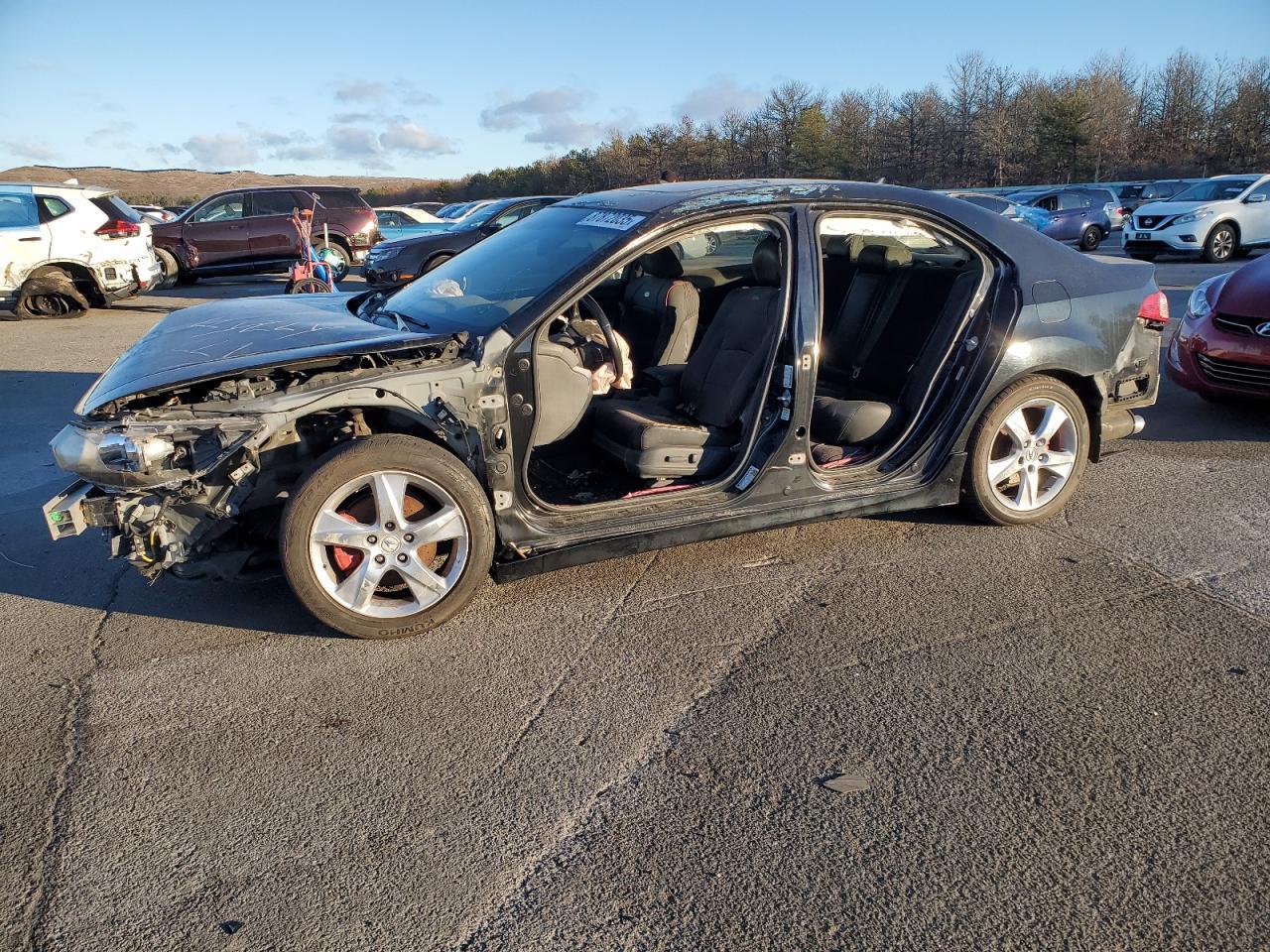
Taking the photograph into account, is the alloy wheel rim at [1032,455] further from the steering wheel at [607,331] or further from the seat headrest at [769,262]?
the steering wheel at [607,331]

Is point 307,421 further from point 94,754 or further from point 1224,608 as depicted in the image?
point 1224,608

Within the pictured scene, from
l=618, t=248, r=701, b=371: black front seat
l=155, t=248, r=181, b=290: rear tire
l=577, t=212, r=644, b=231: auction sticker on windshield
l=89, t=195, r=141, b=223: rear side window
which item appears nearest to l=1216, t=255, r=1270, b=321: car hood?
l=618, t=248, r=701, b=371: black front seat

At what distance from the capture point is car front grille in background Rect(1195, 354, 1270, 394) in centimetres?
614

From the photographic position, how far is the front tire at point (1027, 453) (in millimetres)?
4547

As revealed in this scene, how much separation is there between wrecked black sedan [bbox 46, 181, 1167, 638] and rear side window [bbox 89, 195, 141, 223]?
32.3 ft

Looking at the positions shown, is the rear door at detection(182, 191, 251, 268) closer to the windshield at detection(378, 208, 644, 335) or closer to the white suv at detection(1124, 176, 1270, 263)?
the windshield at detection(378, 208, 644, 335)

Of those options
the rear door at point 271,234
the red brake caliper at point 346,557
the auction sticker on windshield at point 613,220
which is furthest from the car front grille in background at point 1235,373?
the rear door at point 271,234

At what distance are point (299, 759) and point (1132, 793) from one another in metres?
2.47

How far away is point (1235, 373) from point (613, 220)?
15.0 ft

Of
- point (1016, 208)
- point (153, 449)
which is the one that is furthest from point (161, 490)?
point (1016, 208)

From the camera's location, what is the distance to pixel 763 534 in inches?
187

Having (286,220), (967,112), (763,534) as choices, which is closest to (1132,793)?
(763,534)

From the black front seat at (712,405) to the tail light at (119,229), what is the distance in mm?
11046

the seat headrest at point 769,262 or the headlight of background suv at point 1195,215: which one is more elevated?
the seat headrest at point 769,262
